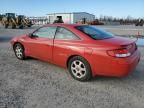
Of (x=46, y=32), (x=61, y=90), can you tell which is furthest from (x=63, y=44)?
(x=61, y=90)

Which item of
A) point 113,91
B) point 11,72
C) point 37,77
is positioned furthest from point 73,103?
point 11,72

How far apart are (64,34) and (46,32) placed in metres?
0.78

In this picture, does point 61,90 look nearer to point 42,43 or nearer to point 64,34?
point 64,34

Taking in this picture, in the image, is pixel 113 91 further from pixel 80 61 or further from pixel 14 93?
pixel 14 93

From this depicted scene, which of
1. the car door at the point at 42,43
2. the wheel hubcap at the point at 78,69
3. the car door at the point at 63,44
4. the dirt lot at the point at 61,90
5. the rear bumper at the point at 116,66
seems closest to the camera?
the dirt lot at the point at 61,90

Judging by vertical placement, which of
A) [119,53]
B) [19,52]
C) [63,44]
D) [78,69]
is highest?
[63,44]

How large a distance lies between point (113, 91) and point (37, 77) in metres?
2.05

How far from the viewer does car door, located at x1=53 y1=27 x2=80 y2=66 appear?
5.80 metres

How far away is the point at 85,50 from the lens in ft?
17.9

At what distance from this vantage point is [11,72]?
638 cm

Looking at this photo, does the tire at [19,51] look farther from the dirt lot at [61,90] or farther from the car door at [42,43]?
the dirt lot at [61,90]

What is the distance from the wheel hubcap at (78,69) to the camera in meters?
5.62

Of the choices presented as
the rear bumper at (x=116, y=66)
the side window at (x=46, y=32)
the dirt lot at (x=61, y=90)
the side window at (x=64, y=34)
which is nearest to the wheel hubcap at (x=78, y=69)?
the dirt lot at (x=61, y=90)

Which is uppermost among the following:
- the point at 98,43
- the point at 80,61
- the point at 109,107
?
the point at 98,43
